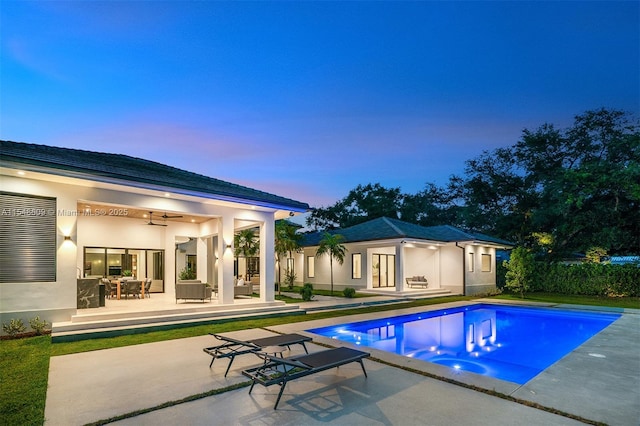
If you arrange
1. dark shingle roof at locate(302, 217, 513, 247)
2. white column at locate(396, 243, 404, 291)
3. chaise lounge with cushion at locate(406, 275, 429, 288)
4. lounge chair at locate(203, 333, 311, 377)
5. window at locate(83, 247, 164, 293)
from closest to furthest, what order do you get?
lounge chair at locate(203, 333, 311, 377) < window at locate(83, 247, 164, 293) < white column at locate(396, 243, 404, 291) < dark shingle roof at locate(302, 217, 513, 247) < chaise lounge with cushion at locate(406, 275, 429, 288)

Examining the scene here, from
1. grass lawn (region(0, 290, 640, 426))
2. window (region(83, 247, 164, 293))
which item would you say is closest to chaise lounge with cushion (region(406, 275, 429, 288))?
grass lawn (region(0, 290, 640, 426))

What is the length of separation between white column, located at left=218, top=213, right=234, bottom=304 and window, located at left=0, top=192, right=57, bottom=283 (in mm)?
4654

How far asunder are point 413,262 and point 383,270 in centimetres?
210

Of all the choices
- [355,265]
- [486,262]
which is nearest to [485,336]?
[355,265]

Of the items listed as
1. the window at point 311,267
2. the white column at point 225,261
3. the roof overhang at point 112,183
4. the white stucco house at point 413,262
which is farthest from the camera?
the window at point 311,267

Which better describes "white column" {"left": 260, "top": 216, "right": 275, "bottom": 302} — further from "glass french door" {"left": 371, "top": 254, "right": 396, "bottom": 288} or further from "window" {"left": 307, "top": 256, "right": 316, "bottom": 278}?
"window" {"left": 307, "top": 256, "right": 316, "bottom": 278}

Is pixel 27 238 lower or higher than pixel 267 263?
higher

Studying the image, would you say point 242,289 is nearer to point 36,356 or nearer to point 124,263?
point 124,263

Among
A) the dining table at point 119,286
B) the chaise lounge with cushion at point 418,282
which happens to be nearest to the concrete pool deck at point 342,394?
the dining table at point 119,286

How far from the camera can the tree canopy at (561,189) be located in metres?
21.8

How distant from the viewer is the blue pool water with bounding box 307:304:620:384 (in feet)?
24.8

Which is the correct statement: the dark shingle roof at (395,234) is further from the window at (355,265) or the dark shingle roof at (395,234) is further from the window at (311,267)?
the window at (355,265)

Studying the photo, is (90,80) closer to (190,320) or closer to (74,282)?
(74,282)

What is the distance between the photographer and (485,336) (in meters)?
10.5
